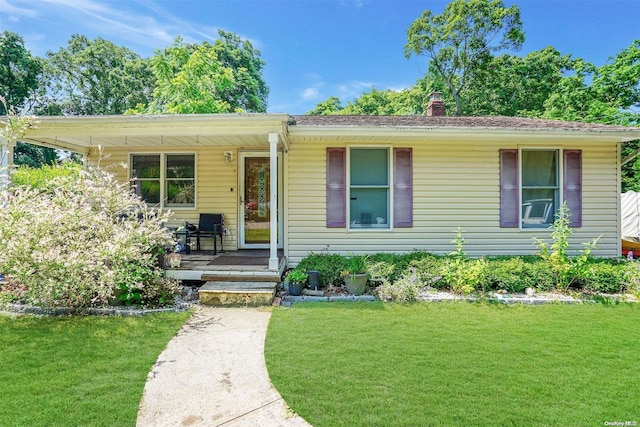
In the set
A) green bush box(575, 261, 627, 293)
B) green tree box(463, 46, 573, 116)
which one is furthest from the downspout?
green tree box(463, 46, 573, 116)

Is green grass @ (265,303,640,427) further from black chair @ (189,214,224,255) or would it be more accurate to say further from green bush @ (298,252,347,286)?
black chair @ (189,214,224,255)

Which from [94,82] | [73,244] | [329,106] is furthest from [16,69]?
[73,244]

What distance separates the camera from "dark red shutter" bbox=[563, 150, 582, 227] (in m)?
6.60

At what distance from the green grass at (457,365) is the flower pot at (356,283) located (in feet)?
2.08

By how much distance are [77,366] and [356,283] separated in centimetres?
355

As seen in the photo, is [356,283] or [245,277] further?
[245,277]

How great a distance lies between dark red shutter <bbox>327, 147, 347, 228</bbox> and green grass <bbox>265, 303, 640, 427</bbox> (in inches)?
88.2

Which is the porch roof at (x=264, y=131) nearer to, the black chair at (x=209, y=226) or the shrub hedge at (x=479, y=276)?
the black chair at (x=209, y=226)

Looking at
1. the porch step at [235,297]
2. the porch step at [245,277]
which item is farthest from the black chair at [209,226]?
the porch step at [235,297]

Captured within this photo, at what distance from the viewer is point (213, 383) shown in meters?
2.73

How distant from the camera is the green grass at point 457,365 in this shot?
2.31 meters

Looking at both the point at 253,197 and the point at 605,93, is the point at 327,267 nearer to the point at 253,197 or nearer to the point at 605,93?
the point at 253,197

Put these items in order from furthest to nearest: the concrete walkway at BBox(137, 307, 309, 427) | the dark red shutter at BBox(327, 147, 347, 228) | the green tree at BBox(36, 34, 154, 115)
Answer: the green tree at BBox(36, 34, 154, 115)
the dark red shutter at BBox(327, 147, 347, 228)
the concrete walkway at BBox(137, 307, 309, 427)

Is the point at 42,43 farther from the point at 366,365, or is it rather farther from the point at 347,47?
the point at 366,365
